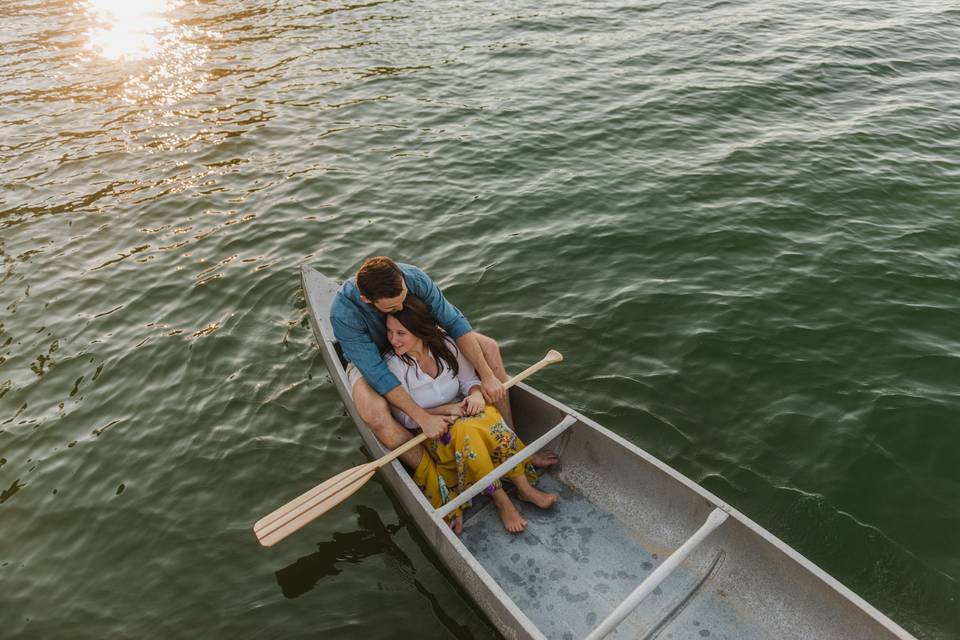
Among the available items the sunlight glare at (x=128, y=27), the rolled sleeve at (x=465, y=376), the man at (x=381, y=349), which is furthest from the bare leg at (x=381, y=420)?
the sunlight glare at (x=128, y=27)

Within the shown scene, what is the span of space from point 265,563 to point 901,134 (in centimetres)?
1269

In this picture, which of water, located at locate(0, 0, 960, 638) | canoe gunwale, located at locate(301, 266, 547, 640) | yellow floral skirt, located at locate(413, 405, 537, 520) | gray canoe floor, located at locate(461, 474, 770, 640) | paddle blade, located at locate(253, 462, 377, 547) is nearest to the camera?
canoe gunwale, located at locate(301, 266, 547, 640)

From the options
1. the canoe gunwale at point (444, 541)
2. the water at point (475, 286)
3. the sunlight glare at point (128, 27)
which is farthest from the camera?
the sunlight glare at point (128, 27)

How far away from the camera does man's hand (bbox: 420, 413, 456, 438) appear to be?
571 cm

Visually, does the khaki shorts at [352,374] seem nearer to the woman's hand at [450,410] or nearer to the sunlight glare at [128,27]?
the woman's hand at [450,410]

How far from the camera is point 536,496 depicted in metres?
5.94

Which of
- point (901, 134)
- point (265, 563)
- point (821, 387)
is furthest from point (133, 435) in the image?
point (901, 134)

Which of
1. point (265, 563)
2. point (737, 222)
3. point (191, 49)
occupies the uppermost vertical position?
point (191, 49)

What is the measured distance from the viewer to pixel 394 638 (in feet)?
17.3

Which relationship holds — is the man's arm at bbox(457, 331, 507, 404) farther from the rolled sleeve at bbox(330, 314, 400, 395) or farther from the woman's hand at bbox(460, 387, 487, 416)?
the rolled sleeve at bbox(330, 314, 400, 395)

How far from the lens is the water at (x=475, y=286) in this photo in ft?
19.3

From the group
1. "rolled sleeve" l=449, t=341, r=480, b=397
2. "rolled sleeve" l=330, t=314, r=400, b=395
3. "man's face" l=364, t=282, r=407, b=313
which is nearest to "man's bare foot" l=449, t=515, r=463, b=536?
"rolled sleeve" l=449, t=341, r=480, b=397

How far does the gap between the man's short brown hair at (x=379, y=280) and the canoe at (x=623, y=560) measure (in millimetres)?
1703

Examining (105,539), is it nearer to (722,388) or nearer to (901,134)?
(722,388)
